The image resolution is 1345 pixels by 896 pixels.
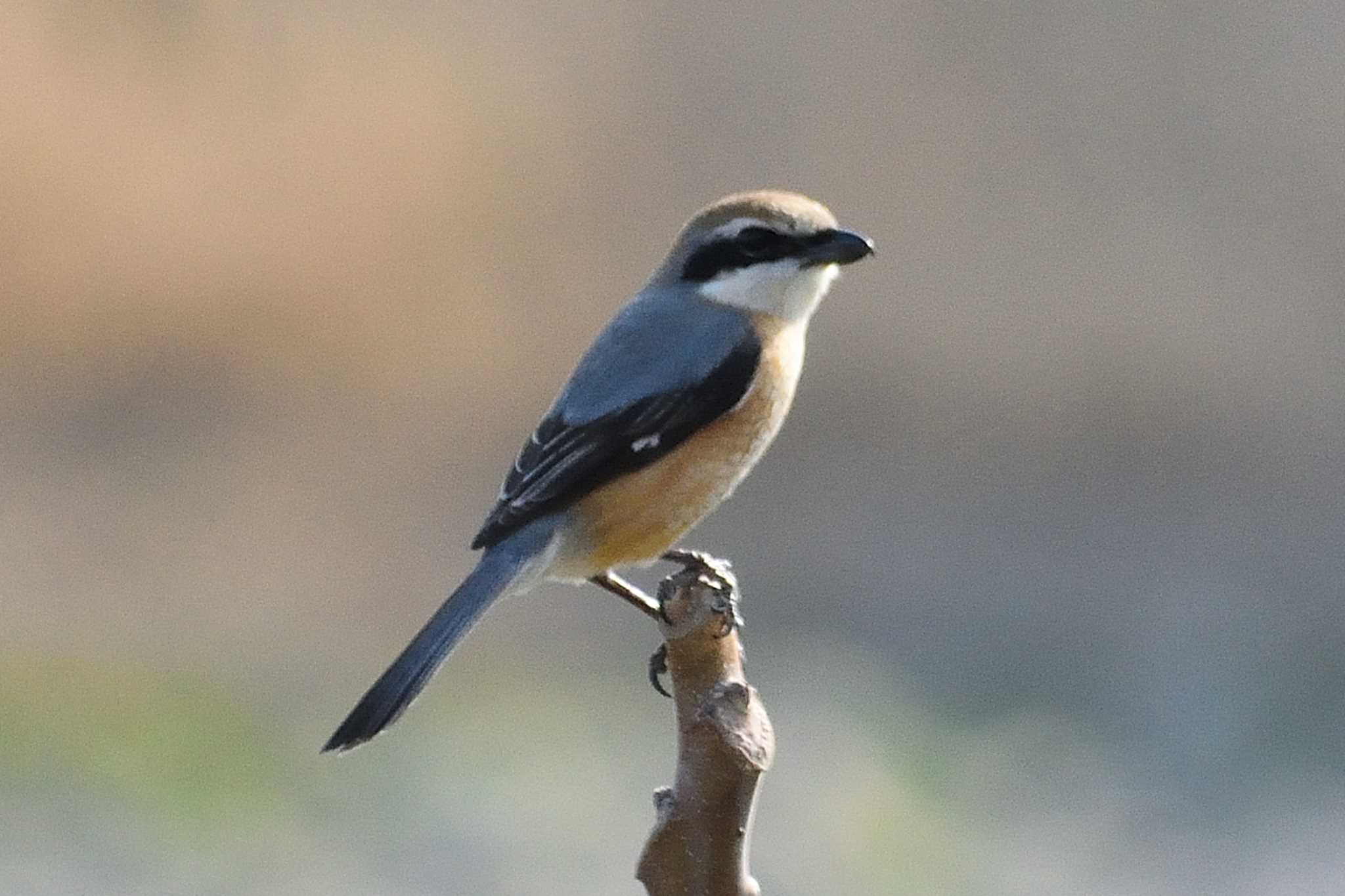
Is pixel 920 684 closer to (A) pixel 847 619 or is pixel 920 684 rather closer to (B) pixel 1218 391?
(A) pixel 847 619

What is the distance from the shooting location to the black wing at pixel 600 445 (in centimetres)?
203

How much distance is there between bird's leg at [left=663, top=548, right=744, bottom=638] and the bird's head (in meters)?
0.32

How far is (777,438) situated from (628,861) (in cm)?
144

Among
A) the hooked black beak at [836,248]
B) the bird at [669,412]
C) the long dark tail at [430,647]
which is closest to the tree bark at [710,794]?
the long dark tail at [430,647]

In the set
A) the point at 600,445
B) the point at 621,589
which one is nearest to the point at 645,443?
the point at 600,445

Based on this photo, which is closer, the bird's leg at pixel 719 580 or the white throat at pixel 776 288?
the bird's leg at pixel 719 580

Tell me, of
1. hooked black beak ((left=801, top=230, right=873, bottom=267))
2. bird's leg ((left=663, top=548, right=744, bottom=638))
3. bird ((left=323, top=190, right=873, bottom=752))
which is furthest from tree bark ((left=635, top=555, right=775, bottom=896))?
hooked black beak ((left=801, top=230, right=873, bottom=267))

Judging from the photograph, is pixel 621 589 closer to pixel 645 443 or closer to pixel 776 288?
pixel 645 443

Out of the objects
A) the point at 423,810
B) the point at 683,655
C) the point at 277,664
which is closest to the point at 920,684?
the point at 423,810

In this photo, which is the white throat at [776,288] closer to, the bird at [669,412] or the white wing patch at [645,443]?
the bird at [669,412]

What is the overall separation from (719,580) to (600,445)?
267 millimetres

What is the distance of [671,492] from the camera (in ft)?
6.78

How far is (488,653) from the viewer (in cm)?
454

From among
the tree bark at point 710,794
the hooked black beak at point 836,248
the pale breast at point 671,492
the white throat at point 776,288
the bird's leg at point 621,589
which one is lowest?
the tree bark at point 710,794
